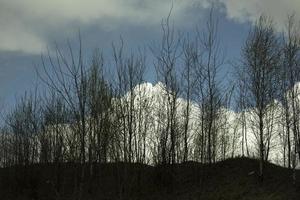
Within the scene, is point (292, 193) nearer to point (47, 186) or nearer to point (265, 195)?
point (265, 195)

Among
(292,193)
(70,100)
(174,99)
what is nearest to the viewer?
(70,100)

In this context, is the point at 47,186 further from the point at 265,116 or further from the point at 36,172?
the point at 265,116

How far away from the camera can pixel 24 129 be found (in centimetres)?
2320

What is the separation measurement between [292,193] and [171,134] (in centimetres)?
501

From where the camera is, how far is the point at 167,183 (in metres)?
19.9

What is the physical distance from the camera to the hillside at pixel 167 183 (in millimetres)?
17766

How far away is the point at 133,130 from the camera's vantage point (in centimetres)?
1764

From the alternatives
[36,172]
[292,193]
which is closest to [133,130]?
[292,193]

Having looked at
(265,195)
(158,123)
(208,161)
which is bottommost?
(265,195)

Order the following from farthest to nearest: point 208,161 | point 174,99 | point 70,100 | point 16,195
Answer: point 16,195, point 208,161, point 174,99, point 70,100

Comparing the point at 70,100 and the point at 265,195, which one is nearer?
the point at 70,100

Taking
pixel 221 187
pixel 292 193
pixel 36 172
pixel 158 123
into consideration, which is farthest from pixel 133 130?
pixel 36 172

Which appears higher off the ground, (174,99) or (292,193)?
(174,99)

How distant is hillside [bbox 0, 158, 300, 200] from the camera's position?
17766mm
